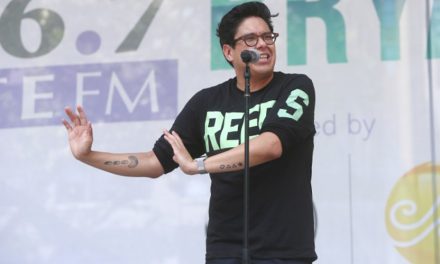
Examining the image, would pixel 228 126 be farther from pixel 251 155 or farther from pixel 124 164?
pixel 124 164

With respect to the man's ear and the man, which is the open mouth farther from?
the man's ear

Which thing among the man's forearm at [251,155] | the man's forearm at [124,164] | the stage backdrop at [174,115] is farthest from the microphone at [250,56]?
the stage backdrop at [174,115]

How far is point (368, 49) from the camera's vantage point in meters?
3.66

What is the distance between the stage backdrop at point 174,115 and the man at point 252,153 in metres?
1.41

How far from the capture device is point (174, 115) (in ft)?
12.6

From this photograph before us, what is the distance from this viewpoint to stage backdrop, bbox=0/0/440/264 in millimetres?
3498

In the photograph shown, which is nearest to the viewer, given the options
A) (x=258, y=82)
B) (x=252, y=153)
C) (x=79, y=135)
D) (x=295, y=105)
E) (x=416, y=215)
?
(x=252, y=153)

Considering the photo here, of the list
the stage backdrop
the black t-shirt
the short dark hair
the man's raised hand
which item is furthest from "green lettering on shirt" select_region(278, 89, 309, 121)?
the stage backdrop

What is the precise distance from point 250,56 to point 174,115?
185 centimetres

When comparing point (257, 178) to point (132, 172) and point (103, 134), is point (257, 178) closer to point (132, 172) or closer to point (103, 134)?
point (132, 172)

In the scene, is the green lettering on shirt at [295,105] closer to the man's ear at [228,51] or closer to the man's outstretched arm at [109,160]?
the man's ear at [228,51]

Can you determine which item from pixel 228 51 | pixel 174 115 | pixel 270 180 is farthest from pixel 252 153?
pixel 174 115

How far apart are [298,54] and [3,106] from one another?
1.69m

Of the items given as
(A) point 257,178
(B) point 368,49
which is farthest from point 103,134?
(A) point 257,178
